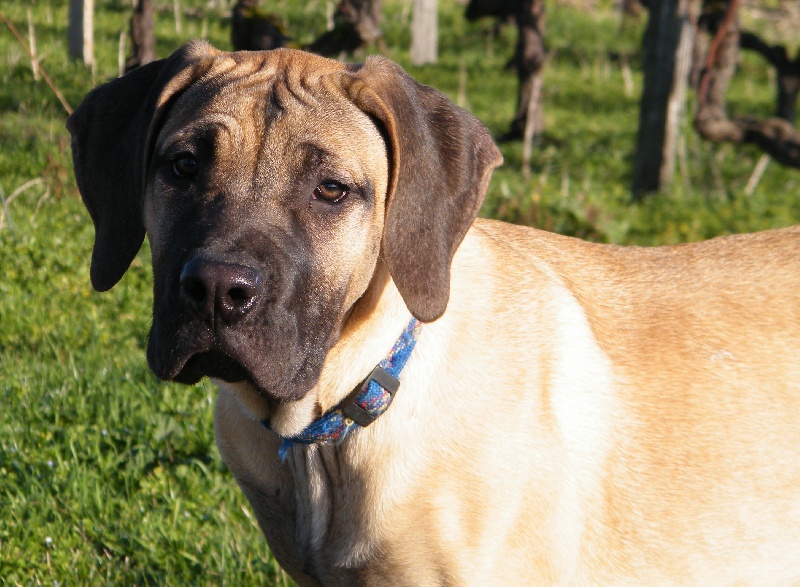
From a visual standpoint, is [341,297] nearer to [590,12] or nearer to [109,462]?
[109,462]

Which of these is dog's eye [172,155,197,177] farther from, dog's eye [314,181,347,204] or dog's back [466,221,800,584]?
dog's back [466,221,800,584]

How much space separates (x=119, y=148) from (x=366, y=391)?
104 centimetres

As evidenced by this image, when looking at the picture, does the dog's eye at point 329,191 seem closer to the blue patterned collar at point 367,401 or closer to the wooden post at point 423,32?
the blue patterned collar at point 367,401

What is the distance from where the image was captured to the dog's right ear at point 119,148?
3.13 m

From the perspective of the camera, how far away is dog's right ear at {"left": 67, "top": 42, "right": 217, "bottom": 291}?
313 cm

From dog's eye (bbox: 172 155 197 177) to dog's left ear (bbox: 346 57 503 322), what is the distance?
0.50 m

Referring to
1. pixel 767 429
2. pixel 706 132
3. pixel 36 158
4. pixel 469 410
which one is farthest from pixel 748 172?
pixel 469 410

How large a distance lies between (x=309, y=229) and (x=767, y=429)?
1604 mm

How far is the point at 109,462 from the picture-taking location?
4312mm

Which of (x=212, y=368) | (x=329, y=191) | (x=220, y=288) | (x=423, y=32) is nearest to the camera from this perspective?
(x=220, y=288)

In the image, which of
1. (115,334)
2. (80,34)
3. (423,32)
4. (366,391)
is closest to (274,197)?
(366,391)

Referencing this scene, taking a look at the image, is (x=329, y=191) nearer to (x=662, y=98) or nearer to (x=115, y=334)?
(x=115, y=334)

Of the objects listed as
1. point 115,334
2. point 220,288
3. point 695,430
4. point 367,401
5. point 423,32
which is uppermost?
point 220,288

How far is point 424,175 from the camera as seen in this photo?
9.73 feet
